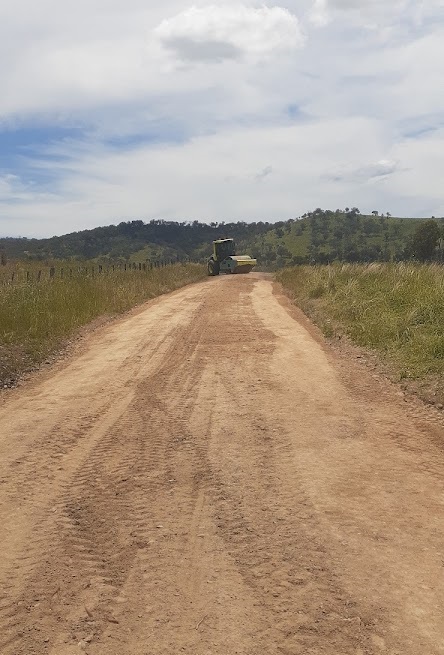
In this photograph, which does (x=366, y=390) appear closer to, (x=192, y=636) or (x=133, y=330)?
(x=192, y=636)

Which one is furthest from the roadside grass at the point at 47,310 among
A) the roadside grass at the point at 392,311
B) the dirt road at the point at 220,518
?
the roadside grass at the point at 392,311

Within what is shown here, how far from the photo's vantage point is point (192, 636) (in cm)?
273

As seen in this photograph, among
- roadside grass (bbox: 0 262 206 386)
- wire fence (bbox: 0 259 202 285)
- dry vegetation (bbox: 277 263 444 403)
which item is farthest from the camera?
wire fence (bbox: 0 259 202 285)

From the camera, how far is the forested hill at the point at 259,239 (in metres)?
69.9

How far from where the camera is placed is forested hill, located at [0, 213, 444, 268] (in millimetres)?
69938

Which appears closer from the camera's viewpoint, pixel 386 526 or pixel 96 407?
pixel 386 526

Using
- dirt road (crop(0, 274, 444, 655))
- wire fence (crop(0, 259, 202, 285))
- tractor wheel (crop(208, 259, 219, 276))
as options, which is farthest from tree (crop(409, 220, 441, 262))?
dirt road (crop(0, 274, 444, 655))

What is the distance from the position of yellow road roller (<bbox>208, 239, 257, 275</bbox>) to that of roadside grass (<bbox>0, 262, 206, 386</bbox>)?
17.7 m

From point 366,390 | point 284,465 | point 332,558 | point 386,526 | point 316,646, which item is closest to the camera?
point 316,646

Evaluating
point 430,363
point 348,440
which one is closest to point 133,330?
point 430,363

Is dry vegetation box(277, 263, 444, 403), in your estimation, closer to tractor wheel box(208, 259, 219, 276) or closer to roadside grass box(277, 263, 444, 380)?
roadside grass box(277, 263, 444, 380)

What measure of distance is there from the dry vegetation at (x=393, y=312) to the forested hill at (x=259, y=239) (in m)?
44.7

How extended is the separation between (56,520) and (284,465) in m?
1.95

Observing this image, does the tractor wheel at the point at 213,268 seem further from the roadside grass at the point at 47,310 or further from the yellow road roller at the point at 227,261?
the roadside grass at the point at 47,310
